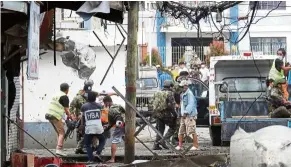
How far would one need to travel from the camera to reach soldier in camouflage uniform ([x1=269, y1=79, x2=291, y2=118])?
1375 centimetres

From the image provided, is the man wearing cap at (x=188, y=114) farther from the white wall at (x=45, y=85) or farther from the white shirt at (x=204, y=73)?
the white shirt at (x=204, y=73)

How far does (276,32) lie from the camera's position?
33531 mm

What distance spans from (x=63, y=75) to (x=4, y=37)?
Answer: 727 centimetres

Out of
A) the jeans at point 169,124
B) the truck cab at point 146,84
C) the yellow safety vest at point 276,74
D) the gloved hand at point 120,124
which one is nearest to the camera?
the gloved hand at point 120,124

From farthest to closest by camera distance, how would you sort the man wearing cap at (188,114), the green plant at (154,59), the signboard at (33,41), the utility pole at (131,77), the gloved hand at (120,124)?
the green plant at (154,59)
the man wearing cap at (188,114)
the gloved hand at (120,124)
the utility pole at (131,77)
the signboard at (33,41)

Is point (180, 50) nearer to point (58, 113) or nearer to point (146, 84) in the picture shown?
point (146, 84)

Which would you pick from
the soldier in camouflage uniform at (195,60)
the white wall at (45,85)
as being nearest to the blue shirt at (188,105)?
the white wall at (45,85)

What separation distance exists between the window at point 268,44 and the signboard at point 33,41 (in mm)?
26068

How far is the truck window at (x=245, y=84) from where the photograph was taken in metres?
16.5

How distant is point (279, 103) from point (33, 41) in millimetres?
→ 7969

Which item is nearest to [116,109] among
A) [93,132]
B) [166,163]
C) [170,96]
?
[93,132]

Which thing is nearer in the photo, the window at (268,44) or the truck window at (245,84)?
the truck window at (245,84)

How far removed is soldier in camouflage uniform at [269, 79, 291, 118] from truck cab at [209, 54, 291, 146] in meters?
0.40

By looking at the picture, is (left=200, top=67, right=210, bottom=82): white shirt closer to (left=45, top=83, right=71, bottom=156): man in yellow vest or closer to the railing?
the railing
